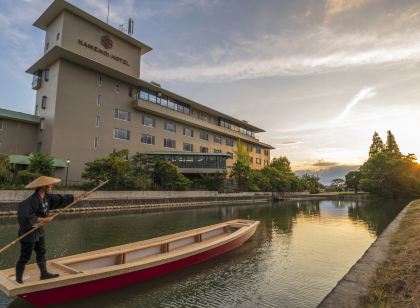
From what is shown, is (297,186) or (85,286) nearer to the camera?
(85,286)

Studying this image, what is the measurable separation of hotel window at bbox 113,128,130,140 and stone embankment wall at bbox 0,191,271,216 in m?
10.3

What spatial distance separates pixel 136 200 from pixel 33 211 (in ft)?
83.5

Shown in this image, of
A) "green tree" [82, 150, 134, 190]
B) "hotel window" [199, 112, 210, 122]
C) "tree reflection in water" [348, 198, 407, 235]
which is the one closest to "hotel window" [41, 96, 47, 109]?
"green tree" [82, 150, 134, 190]

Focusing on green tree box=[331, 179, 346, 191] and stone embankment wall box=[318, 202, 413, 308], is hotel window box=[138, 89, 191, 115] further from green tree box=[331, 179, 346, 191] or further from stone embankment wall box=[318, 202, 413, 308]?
green tree box=[331, 179, 346, 191]

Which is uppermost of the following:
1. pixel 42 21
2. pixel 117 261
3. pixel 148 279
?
pixel 42 21

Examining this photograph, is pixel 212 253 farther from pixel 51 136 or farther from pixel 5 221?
pixel 51 136

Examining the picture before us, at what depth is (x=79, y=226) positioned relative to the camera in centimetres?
1775

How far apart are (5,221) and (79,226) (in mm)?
5560

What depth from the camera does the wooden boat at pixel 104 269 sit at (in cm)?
595

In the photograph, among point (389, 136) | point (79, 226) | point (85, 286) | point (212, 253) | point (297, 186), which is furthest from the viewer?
point (389, 136)

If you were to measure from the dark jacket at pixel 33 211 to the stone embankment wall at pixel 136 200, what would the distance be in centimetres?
1929

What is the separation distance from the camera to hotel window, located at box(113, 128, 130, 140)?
38.6 meters

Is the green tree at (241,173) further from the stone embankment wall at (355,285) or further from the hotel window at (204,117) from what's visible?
the stone embankment wall at (355,285)

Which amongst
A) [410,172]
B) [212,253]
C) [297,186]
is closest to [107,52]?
[212,253]
